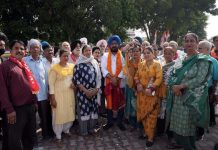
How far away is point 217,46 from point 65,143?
13.3ft

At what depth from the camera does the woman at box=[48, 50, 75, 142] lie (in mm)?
5496

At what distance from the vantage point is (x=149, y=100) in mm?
5309

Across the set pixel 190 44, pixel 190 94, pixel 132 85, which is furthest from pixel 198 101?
pixel 132 85

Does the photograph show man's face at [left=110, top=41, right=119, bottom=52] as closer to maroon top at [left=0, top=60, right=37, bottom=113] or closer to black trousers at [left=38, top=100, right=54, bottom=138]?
black trousers at [left=38, top=100, right=54, bottom=138]

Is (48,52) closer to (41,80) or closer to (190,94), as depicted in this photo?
(41,80)

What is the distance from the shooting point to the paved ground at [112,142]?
5.34 meters

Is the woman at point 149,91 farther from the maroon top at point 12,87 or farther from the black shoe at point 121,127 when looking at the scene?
the maroon top at point 12,87

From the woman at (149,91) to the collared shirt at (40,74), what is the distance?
1.81 metres

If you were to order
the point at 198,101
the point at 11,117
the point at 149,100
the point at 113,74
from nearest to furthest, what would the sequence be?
the point at 11,117
the point at 198,101
the point at 149,100
the point at 113,74

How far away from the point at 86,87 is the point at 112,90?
26.1 inches

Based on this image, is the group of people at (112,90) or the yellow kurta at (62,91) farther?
the yellow kurta at (62,91)

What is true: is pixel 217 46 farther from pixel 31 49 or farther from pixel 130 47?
pixel 31 49

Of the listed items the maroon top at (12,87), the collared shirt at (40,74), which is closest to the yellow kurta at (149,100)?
the collared shirt at (40,74)

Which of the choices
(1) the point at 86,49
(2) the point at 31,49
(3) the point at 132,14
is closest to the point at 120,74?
(1) the point at 86,49
